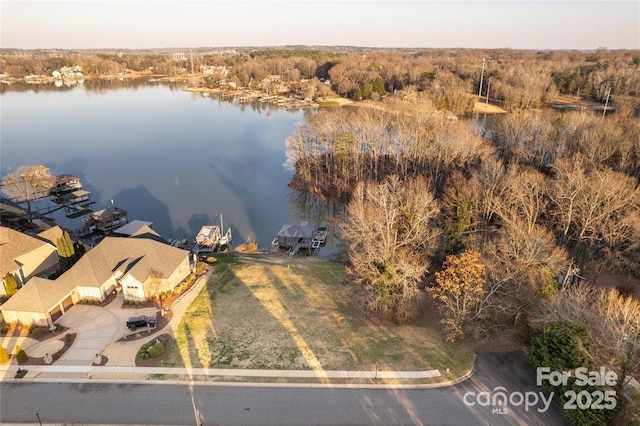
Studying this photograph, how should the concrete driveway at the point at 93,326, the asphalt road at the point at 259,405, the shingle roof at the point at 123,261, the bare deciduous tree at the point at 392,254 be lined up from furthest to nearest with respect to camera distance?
the shingle roof at the point at 123,261, the bare deciduous tree at the point at 392,254, the concrete driveway at the point at 93,326, the asphalt road at the point at 259,405

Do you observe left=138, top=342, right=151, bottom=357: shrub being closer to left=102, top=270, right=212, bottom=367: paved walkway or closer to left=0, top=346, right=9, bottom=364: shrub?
left=102, top=270, right=212, bottom=367: paved walkway

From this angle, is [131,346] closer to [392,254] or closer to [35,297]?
[35,297]

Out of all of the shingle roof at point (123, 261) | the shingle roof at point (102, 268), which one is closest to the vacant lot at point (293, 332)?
the shingle roof at point (123, 261)

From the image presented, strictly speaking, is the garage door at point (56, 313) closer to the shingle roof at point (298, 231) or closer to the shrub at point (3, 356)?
the shrub at point (3, 356)

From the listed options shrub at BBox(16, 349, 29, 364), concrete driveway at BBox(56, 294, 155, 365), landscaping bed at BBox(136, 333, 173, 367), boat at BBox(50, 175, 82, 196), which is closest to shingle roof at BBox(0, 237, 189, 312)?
concrete driveway at BBox(56, 294, 155, 365)

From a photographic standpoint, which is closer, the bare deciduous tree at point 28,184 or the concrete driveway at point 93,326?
the concrete driveway at point 93,326

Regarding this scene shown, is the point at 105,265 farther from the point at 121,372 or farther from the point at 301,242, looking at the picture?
the point at 301,242
